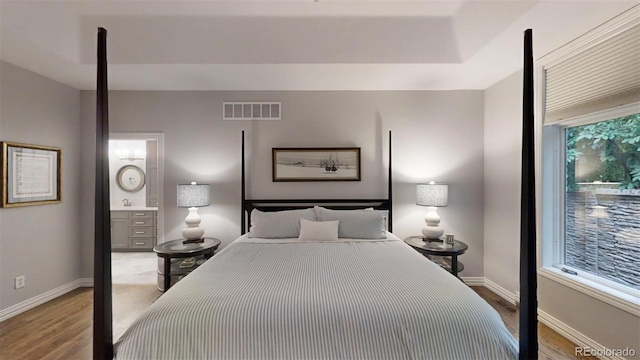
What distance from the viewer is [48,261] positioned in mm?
2943

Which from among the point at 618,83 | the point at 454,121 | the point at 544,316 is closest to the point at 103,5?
the point at 454,121

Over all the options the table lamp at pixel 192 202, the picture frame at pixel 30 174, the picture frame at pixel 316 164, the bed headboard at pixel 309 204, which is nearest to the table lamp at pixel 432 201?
the bed headboard at pixel 309 204

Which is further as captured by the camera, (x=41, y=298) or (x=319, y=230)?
(x=41, y=298)

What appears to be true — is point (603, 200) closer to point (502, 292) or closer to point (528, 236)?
point (502, 292)

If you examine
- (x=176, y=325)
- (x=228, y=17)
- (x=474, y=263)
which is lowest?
(x=474, y=263)

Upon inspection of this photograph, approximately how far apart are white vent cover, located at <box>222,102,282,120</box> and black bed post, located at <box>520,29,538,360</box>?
265 cm

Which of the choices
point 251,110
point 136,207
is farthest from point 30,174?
point 136,207

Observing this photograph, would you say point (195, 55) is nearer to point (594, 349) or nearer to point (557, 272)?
point (557, 272)

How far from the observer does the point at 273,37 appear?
2.47 metres

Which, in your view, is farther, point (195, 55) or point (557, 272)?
point (195, 55)

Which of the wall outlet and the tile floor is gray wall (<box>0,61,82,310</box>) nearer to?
the wall outlet

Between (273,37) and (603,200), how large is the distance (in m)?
3.13

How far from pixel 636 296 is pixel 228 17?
12.7 ft

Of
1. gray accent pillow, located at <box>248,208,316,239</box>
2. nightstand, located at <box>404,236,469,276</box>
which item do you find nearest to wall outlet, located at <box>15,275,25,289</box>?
gray accent pillow, located at <box>248,208,316,239</box>
